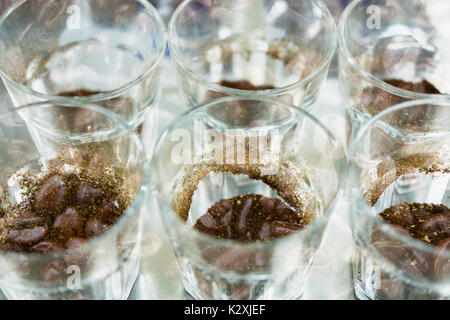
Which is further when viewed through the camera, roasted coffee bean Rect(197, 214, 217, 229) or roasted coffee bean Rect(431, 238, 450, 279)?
roasted coffee bean Rect(197, 214, 217, 229)

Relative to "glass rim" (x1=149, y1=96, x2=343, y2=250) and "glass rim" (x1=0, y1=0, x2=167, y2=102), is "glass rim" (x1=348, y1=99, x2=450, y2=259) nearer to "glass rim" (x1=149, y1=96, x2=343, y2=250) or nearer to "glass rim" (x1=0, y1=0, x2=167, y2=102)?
"glass rim" (x1=149, y1=96, x2=343, y2=250)

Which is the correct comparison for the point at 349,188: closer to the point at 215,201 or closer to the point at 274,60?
the point at 215,201

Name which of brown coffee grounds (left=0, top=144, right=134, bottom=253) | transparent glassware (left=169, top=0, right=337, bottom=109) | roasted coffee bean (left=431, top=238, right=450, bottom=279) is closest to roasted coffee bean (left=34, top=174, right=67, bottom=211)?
brown coffee grounds (left=0, top=144, right=134, bottom=253)

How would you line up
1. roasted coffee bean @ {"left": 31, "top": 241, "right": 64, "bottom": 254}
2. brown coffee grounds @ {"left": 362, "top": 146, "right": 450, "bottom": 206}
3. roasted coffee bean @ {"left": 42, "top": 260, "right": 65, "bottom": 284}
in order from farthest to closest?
brown coffee grounds @ {"left": 362, "top": 146, "right": 450, "bottom": 206} < roasted coffee bean @ {"left": 31, "top": 241, "right": 64, "bottom": 254} < roasted coffee bean @ {"left": 42, "top": 260, "right": 65, "bottom": 284}

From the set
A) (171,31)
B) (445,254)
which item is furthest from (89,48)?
(445,254)

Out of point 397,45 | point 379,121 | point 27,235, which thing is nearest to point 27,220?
point 27,235

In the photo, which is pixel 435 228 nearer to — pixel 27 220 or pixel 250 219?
pixel 250 219

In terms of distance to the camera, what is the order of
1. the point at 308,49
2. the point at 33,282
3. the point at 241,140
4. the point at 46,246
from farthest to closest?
the point at 308,49 → the point at 241,140 → the point at 46,246 → the point at 33,282
